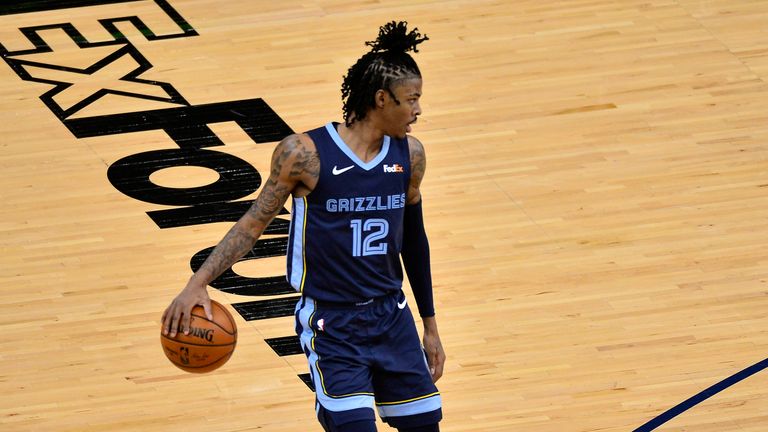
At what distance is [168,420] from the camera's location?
7.64m

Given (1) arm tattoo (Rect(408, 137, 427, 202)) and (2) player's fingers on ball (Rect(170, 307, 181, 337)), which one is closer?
(2) player's fingers on ball (Rect(170, 307, 181, 337))

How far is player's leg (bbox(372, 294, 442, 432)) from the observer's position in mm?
6262

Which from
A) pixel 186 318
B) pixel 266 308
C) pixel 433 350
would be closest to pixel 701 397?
pixel 433 350

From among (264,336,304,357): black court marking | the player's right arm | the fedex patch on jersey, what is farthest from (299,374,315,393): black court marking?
the fedex patch on jersey

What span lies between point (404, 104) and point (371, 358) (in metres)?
0.98

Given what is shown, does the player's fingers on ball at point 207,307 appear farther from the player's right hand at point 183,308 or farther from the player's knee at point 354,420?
the player's knee at point 354,420

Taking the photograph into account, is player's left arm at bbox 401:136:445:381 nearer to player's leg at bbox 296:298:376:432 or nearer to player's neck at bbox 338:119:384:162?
player's neck at bbox 338:119:384:162

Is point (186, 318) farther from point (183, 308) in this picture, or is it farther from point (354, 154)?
point (354, 154)

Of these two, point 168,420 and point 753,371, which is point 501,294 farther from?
point 168,420

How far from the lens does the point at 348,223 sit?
6.14m

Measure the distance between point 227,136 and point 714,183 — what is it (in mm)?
3074

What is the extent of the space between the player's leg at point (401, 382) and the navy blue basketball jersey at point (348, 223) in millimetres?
158

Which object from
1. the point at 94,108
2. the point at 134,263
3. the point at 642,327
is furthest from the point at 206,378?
the point at 94,108

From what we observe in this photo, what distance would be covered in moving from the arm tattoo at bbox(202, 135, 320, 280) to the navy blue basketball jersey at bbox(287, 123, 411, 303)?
0.20 ft
